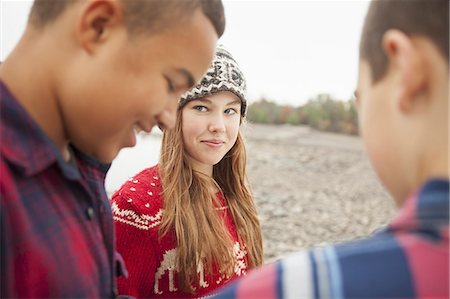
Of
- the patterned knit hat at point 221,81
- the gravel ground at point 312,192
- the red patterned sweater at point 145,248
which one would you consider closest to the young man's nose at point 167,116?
the red patterned sweater at point 145,248

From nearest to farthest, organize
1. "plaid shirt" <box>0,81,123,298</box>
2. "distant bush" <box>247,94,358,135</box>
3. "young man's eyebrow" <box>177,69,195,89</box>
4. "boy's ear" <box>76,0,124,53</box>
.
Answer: "plaid shirt" <box>0,81,123,298</box>, "boy's ear" <box>76,0,124,53</box>, "young man's eyebrow" <box>177,69,195,89</box>, "distant bush" <box>247,94,358,135</box>

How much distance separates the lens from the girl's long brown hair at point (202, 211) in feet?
6.87

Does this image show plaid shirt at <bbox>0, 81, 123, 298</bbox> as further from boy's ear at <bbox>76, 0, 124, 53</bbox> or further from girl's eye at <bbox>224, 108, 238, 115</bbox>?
girl's eye at <bbox>224, 108, 238, 115</bbox>

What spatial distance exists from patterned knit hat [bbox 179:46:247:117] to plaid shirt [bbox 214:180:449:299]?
1.42 m

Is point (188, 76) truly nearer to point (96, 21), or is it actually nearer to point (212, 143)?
point (96, 21)

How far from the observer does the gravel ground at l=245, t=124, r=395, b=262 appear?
21.7 ft

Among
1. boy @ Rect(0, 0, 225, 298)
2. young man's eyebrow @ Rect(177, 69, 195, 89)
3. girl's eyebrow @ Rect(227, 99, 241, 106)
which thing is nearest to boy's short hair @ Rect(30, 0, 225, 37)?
boy @ Rect(0, 0, 225, 298)

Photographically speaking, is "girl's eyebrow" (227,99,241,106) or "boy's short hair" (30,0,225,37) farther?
"girl's eyebrow" (227,99,241,106)

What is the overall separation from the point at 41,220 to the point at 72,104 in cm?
25

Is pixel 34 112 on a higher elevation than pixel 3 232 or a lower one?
higher

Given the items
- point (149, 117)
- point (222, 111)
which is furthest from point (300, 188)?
point (149, 117)

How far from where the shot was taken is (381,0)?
1.08 m

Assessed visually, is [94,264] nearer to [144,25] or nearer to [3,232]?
[3,232]

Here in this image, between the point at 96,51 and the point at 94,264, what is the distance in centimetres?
47
